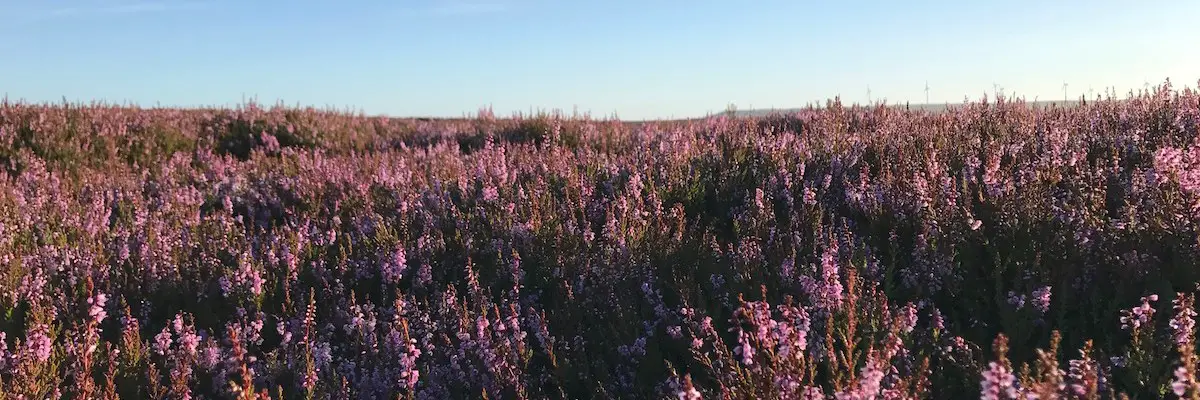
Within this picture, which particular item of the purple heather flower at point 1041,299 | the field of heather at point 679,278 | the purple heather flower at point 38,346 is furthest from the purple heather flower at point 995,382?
the purple heather flower at point 38,346

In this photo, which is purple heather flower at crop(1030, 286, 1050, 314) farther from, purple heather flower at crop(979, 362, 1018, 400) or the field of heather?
purple heather flower at crop(979, 362, 1018, 400)

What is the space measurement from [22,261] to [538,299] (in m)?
3.00

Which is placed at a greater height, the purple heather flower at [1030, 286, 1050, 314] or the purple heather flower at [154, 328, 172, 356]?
the purple heather flower at [1030, 286, 1050, 314]

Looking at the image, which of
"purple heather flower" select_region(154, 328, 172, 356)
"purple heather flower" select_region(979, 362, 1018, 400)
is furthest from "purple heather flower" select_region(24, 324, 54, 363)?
"purple heather flower" select_region(979, 362, 1018, 400)

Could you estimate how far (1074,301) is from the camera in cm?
310

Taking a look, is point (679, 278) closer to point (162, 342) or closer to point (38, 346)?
point (162, 342)

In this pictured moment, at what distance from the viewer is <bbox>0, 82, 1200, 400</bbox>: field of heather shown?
2.64 m

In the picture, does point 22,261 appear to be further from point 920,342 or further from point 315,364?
point 920,342

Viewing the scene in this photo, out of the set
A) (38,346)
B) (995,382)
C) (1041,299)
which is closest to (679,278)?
(1041,299)

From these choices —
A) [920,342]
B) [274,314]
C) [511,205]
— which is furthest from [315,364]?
[920,342]

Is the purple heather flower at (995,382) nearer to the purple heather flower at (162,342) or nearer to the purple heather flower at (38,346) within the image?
the purple heather flower at (162,342)

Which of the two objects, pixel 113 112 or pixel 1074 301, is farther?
pixel 113 112

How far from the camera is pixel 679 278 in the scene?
361cm

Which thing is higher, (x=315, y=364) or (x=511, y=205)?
(x=511, y=205)
